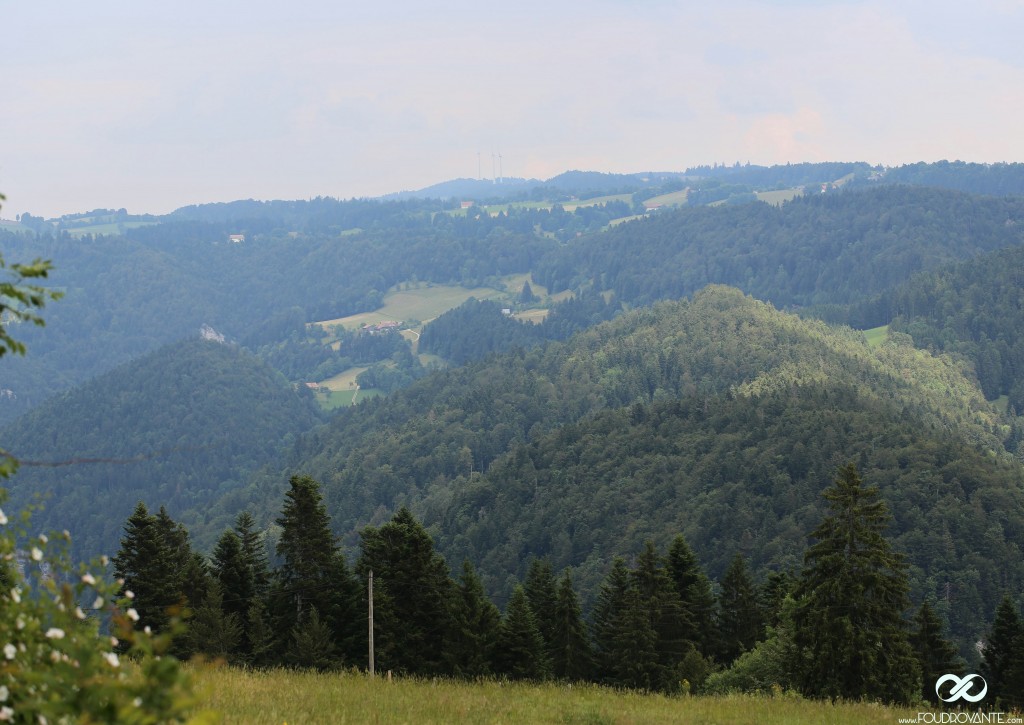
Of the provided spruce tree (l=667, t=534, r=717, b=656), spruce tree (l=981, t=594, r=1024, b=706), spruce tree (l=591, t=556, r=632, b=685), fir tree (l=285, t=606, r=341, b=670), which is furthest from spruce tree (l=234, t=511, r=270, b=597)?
spruce tree (l=981, t=594, r=1024, b=706)

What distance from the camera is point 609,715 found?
1825 centimetres

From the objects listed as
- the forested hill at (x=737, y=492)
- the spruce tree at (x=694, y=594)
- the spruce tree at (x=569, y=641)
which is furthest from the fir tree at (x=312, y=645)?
the forested hill at (x=737, y=492)

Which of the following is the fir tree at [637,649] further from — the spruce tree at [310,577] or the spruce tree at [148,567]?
the spruce tree at [148,567]

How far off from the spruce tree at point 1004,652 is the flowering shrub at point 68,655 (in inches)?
2202

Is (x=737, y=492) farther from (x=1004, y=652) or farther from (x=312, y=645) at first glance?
(x=312, y=645)

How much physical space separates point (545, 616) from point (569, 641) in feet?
17.2

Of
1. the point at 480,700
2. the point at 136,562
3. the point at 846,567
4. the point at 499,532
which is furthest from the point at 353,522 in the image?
the point at 480,700

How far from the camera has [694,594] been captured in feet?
182

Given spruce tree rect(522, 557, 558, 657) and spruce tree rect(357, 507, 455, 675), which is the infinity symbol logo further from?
spruce tree rect(522, 557, 558, 657)

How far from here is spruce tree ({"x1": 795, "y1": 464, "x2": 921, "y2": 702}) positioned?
32.7 meters

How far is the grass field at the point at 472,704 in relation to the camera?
52.5 feet

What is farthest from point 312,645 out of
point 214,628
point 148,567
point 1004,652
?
point 1004,652

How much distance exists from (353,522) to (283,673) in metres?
180

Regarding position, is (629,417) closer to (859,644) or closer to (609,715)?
(859,644)
